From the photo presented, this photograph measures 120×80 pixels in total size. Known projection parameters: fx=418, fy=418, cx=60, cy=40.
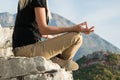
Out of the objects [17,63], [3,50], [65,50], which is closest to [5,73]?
[17,63]

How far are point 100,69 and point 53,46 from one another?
250 feet

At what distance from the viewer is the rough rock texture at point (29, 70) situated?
6295 mm

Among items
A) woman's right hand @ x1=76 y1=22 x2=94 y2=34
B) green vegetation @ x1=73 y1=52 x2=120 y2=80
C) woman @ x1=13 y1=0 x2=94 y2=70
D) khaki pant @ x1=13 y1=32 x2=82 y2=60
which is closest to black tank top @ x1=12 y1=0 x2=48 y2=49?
woman @ x1=13 y1=0 x2=94 y2=70

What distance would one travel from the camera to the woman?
689 cm

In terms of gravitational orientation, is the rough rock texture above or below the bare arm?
below

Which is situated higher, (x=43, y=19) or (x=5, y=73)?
(x=43, y=19)

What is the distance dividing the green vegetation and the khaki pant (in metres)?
69.2

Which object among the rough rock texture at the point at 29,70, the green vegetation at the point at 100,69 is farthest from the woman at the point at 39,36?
the green vegetation at the point at 100,69

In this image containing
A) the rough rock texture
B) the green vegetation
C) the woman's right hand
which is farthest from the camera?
the green vegetation

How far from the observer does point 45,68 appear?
6.32 metres

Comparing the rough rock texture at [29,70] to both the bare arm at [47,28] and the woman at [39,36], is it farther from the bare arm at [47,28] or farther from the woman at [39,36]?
the bare arm at [47,28]

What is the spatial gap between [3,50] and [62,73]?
2.02 metres

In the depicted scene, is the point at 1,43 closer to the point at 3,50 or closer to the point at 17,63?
the point at 3,50

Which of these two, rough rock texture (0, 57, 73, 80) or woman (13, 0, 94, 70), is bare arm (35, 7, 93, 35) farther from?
rough rock texture (0, 57, 73, 80)
